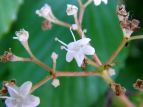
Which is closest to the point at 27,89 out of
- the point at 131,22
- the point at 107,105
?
the point at 131,22

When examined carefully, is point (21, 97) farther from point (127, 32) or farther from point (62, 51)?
point (62, 51)

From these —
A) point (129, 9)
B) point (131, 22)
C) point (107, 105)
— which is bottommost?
point (107, 105)

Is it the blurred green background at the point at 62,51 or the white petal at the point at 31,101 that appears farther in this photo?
the blurred green background at the point at 62,51

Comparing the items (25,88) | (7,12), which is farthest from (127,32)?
(7,12)

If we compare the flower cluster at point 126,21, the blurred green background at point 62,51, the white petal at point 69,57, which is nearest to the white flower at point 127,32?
the flower cluster at point 126,21

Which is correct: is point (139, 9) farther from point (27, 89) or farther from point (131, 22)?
point (27, 89)

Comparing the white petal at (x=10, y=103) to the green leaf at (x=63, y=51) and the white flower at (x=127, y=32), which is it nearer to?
the white flower at (x=127, y=32)
